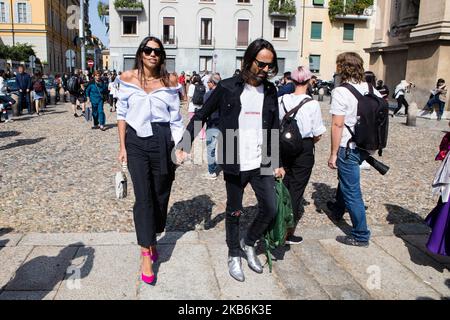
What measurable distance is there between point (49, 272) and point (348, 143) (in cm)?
298

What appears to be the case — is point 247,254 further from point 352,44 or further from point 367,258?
point 352,44

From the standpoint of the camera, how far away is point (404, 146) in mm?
11422

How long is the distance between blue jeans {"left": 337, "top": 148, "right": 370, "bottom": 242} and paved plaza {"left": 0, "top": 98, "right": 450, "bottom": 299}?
0.76 ft

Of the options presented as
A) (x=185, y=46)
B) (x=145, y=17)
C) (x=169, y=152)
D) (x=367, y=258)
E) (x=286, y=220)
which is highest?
(x=145, y=17)

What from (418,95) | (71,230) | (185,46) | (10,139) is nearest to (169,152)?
(71,230)

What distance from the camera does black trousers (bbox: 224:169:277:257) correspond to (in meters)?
3.61

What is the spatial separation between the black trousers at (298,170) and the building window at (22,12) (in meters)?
58.8

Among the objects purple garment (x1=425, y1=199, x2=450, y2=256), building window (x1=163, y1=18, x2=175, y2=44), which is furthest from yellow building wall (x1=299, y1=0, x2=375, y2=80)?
purple garment (x1=425, y1=199, x2=450, y2=256)

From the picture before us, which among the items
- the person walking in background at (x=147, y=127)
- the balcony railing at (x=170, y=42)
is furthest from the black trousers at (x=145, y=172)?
the balcony railing at (x=170, y=42)

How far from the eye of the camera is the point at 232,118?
137 inches

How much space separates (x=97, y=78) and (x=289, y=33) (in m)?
36.0

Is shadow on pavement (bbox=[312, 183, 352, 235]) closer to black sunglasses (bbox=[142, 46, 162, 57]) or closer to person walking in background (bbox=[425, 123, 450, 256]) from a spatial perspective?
person walking in background (bbox=[425, 123, 450, 256])

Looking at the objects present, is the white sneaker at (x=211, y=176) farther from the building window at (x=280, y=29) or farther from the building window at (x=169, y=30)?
the building window at (x=280, y=29)

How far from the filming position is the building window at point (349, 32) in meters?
48.2
